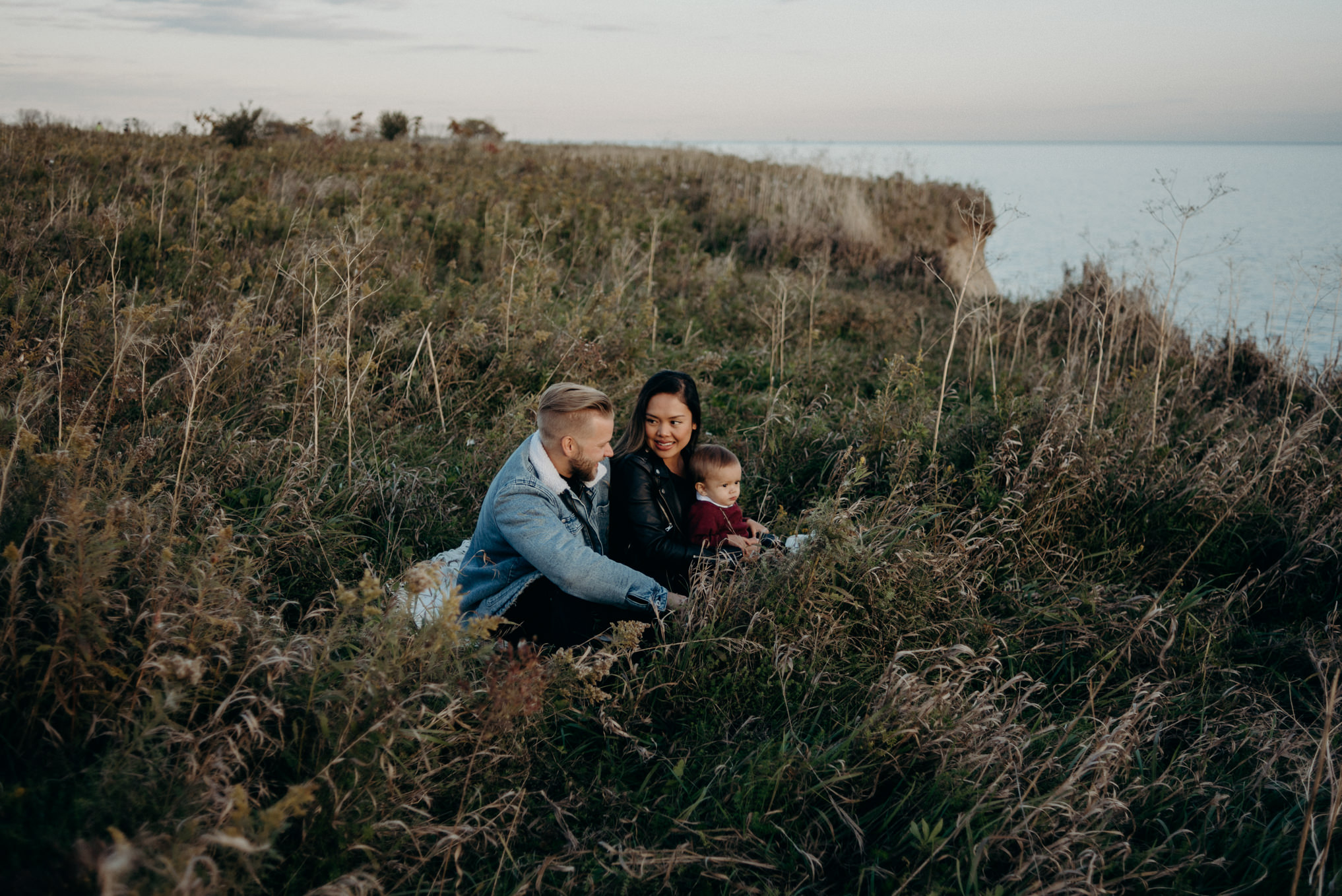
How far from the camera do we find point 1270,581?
3.82 metres

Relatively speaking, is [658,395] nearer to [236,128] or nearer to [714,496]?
[714,496]

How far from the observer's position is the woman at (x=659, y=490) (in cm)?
346

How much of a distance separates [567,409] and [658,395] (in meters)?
0.72

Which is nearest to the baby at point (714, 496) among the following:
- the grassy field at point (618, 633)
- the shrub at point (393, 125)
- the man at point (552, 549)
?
the grassy field at point (618, 633)

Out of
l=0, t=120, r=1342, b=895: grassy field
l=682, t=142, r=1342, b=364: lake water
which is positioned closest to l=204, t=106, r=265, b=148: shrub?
l=0, t=120, r=1342, b=895: grassy field

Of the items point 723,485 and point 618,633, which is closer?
point 618,633

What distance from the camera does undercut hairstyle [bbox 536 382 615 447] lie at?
117 inches

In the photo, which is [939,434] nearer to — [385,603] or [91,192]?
[385,603]

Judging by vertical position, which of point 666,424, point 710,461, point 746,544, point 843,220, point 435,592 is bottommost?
point 435,592

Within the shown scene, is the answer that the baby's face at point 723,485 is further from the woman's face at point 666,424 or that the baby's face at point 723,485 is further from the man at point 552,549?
the man at point 552,549

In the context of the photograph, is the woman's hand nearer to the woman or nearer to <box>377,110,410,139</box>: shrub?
the woman

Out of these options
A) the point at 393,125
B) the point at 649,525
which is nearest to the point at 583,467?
the point at 649,525

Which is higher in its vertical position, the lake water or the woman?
the lake water

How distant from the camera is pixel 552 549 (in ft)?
9.52
